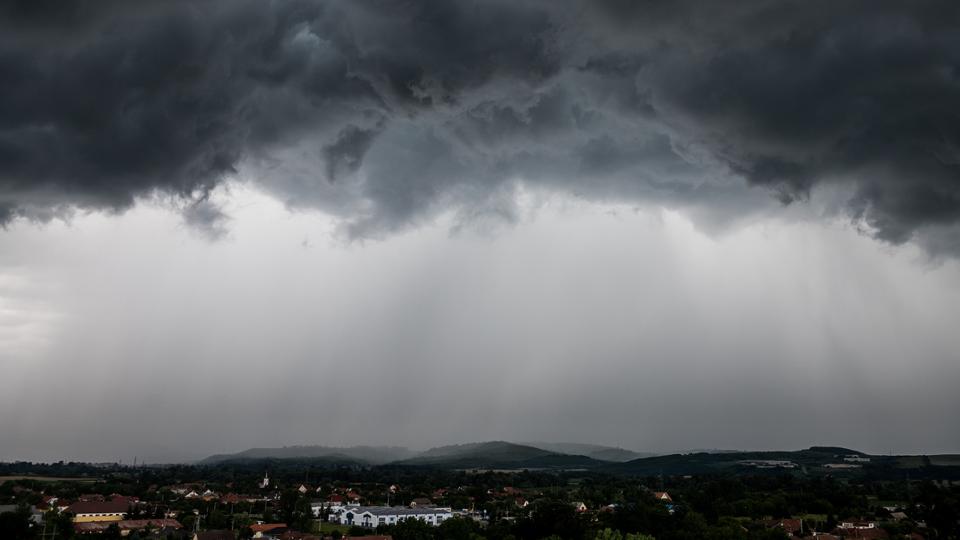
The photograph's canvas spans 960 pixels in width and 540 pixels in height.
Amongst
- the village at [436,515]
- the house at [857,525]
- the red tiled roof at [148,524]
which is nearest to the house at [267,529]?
Answer: the village at [436,515]

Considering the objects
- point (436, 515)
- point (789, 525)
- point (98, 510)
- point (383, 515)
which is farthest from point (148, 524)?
point (789, 525)

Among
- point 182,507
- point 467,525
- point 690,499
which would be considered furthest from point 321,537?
point 690,499

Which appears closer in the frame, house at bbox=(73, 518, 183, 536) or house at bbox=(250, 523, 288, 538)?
house at bbox=(73, 518, 183, 536)

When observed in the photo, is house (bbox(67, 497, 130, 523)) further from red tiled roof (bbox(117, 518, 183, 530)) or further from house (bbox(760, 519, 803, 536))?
house (bbox(760, 519, 803, 536))

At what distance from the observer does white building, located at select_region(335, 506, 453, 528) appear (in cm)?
10362

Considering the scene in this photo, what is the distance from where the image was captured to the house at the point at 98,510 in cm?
10525

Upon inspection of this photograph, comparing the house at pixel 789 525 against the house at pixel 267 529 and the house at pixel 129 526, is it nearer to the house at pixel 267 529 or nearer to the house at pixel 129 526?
the house at pixel 267 529

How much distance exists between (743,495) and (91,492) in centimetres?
13589

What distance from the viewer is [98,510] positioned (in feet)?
355

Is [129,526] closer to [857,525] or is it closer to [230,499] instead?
[230,499]

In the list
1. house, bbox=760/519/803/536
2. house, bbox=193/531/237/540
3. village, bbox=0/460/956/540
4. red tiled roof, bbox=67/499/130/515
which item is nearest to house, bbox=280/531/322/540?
village, bbox=0/460/956/540

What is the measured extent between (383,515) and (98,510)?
46230 millimetres

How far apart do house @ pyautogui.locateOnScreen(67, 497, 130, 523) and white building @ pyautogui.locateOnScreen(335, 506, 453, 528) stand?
34.6 meters

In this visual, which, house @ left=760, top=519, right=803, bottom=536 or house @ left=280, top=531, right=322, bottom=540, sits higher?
house @ left=280, top=531, right=322, bottom=540
